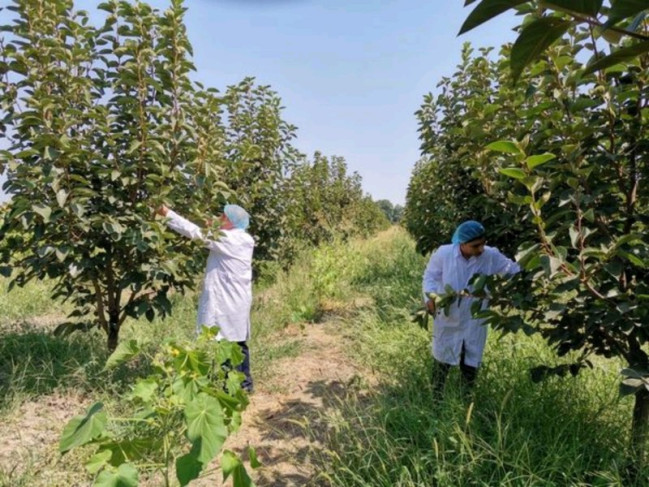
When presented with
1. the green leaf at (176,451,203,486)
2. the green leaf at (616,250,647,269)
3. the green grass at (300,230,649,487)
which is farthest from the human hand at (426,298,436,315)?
the green leaf at (176,451,203,486)

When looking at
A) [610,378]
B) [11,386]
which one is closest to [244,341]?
[11,386]

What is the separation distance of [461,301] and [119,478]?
7.32 ft

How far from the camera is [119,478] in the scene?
59.9 inches

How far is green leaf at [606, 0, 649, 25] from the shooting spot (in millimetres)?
592

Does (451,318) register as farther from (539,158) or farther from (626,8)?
(626,8)

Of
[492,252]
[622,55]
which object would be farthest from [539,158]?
[492,252]

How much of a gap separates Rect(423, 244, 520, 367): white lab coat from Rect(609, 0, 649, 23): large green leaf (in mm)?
2556

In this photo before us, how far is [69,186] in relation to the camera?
3.02 meters

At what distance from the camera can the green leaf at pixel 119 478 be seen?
1.50 meters

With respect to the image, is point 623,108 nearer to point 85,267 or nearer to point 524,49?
point 524,49

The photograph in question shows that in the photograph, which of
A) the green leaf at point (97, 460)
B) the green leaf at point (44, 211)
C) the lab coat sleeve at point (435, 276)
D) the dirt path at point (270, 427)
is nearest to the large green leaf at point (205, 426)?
the green leaf at point (97, 460)

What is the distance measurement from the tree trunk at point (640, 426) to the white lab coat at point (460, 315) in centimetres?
100

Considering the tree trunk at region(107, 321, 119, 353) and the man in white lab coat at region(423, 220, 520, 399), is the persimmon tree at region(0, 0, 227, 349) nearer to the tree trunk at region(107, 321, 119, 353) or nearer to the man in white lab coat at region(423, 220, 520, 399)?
the tree trunk at region(107, 321, 119, 353)

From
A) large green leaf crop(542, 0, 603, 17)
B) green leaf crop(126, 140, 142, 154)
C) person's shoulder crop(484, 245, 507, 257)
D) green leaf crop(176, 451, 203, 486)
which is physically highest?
green leaf crop(126, 140, 142, 154)
